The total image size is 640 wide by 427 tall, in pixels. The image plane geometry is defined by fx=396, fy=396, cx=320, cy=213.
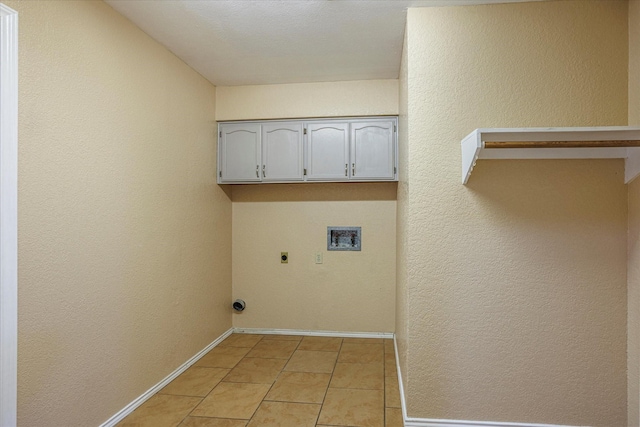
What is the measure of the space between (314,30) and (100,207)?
1.77 meters

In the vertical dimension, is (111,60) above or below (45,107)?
above

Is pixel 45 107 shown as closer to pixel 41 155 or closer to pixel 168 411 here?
pixel 41 155

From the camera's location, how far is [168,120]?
300cm

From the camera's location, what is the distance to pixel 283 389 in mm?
2896

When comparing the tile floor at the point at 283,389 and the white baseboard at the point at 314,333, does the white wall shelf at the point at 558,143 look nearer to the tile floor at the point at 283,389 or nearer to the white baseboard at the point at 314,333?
the tile floor at the point at 283,389

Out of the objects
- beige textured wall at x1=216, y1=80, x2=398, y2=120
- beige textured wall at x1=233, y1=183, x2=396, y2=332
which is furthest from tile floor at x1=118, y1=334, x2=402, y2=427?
beige textured wall at x1=216, y1=80, x2=398, y2=120

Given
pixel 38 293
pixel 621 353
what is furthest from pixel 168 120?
pixel 621 353

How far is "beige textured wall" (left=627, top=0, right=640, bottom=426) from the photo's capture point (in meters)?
2.09

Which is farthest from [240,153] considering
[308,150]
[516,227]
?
[516,227]

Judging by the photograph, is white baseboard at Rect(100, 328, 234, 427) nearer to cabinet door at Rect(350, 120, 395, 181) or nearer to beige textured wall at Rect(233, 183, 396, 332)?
beige textured wall at Rect(233, 183, 396, 332)

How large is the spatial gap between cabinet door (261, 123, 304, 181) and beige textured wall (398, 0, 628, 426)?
1648mm

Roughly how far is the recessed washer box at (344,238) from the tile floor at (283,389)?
3.08ft

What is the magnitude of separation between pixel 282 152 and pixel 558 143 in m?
2.49

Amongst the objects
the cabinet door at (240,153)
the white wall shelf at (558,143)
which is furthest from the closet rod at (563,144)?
the cabinet door at (240,153)
